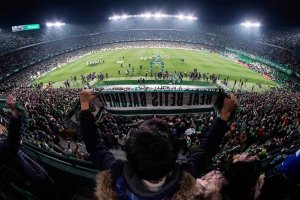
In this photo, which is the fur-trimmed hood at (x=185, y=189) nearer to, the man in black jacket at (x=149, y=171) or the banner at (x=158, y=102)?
the man in black jacket at (x=149, y=171)

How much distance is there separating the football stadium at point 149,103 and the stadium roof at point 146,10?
0.40 meters

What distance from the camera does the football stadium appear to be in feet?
7.64

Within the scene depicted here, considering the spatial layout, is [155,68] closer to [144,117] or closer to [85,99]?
[144,117]

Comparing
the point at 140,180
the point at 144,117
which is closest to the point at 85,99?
the point at 140,180

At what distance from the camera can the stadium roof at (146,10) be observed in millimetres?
63375

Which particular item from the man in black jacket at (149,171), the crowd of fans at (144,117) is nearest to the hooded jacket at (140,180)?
the man in black jacket at (149,171)

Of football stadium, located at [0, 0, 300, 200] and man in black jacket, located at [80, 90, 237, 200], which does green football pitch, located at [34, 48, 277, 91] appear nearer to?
football stadium, located at [0, 0, 300, 200]

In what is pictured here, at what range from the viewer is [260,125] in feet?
45.1

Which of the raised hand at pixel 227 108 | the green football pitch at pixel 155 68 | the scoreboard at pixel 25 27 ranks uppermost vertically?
the scoreboard at pixel 25 27

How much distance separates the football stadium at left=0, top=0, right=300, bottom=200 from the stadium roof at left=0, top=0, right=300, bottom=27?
15.7 inches

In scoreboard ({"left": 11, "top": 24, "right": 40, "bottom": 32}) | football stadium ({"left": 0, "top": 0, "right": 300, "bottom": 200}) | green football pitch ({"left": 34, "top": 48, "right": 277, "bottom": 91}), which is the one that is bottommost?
green football pitch ({"left": 34, "top": 48, "right": 277, "bottom": 91})

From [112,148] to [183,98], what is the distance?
5669mm

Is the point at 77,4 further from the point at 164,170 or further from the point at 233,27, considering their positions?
the point at 164,170

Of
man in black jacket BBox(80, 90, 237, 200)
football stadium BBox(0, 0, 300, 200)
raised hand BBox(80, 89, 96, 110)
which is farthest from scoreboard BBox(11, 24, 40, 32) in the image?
man in black jacket BBox(80, 90, 237, 200)
